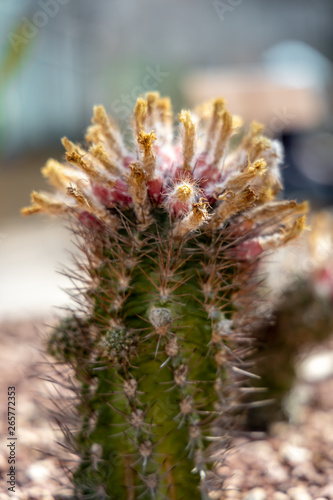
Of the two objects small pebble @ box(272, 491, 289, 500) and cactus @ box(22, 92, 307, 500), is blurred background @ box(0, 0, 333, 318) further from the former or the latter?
cactus @ box(22, 92, 307, 500)

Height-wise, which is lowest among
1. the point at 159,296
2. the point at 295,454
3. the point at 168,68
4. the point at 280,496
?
the point at 280,496

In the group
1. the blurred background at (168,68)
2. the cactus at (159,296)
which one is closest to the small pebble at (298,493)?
the cactus at (159,296)

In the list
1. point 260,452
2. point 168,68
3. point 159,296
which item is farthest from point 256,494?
point 168,68

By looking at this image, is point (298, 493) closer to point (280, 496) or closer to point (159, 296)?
point (280, 496)

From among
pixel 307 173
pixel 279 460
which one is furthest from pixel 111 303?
pixel 307 173

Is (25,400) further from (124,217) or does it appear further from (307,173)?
(307,173)

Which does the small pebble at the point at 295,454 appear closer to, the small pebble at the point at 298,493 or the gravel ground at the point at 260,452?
the gravel ground at the point at 260,452
